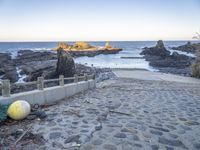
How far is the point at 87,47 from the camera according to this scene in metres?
82.7

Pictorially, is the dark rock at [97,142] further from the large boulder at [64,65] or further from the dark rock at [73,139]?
the large boulder at [64,65]

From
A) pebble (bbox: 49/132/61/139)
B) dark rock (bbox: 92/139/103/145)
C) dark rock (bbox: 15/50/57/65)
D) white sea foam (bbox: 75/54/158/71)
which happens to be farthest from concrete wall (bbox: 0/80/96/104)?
dark rock (bbox: 15/50/57/65)

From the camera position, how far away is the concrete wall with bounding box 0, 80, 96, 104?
7.24 metres

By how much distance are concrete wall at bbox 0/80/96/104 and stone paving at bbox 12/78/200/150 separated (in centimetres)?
54

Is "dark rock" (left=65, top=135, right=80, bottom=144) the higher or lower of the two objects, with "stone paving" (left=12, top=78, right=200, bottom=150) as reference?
higher

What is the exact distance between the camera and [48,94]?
28.9 feet

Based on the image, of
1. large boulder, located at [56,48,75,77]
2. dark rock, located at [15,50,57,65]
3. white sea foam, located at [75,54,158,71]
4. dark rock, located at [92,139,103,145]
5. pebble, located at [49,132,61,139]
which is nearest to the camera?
dark rock, located at [92,139,103,145]

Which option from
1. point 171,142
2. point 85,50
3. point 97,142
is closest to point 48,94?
point 97,142

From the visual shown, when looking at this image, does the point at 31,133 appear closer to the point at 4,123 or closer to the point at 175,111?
the point at 4,123

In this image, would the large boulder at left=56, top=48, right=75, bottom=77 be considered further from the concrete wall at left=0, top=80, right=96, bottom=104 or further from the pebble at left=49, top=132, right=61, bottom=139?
the pebble at left=49, top=132, right=61, bottom=139

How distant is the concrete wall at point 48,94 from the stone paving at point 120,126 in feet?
1.76

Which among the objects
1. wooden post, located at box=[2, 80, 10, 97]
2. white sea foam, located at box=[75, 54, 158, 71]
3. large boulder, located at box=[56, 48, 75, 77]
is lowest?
white sea foam, located at box=[75, 54, 158, 71]

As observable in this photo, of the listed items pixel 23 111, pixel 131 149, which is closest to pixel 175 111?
pixel 131 149

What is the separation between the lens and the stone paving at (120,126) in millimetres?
5109
